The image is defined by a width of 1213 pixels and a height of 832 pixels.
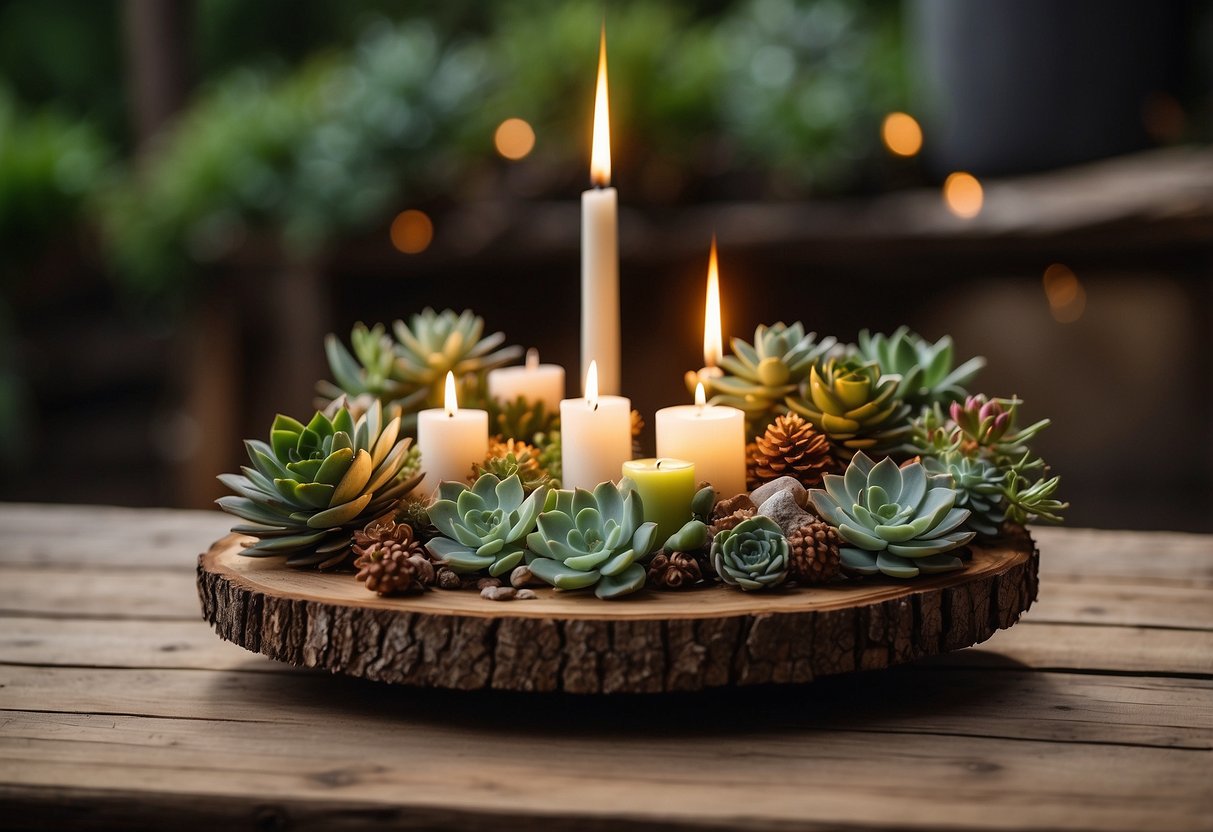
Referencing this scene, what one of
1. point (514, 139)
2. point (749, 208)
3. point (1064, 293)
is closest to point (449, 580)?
point (749, 208)

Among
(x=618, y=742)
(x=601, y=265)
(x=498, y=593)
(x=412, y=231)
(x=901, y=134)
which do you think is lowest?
(x=618, y=742)

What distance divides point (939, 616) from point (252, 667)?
22.4 inches

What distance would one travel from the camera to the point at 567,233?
2.77 meters

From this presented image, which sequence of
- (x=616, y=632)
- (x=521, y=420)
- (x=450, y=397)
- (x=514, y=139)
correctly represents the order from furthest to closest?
(x=514, y=139), (x=521, y=420), (x=450, y=397), (x=616, y=632)

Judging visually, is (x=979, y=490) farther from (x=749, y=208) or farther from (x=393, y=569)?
(x=749, y=208)

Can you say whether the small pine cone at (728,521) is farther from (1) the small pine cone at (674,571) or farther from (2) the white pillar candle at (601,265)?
(2) the white pillar candle at (601,265)

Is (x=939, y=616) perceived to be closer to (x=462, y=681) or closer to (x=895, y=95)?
(x=462, y=681)

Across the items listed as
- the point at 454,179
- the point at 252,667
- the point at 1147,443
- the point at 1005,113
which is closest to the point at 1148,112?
the point at 1005,113

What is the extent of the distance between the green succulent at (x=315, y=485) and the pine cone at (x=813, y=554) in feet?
1.06

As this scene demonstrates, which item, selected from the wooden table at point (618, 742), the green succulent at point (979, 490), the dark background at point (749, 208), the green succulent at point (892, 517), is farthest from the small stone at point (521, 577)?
the dark background at point (749, 208)

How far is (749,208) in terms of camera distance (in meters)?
2.80

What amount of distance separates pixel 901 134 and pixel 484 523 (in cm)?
218

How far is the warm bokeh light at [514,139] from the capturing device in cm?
290

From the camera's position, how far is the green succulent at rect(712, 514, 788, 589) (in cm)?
89
